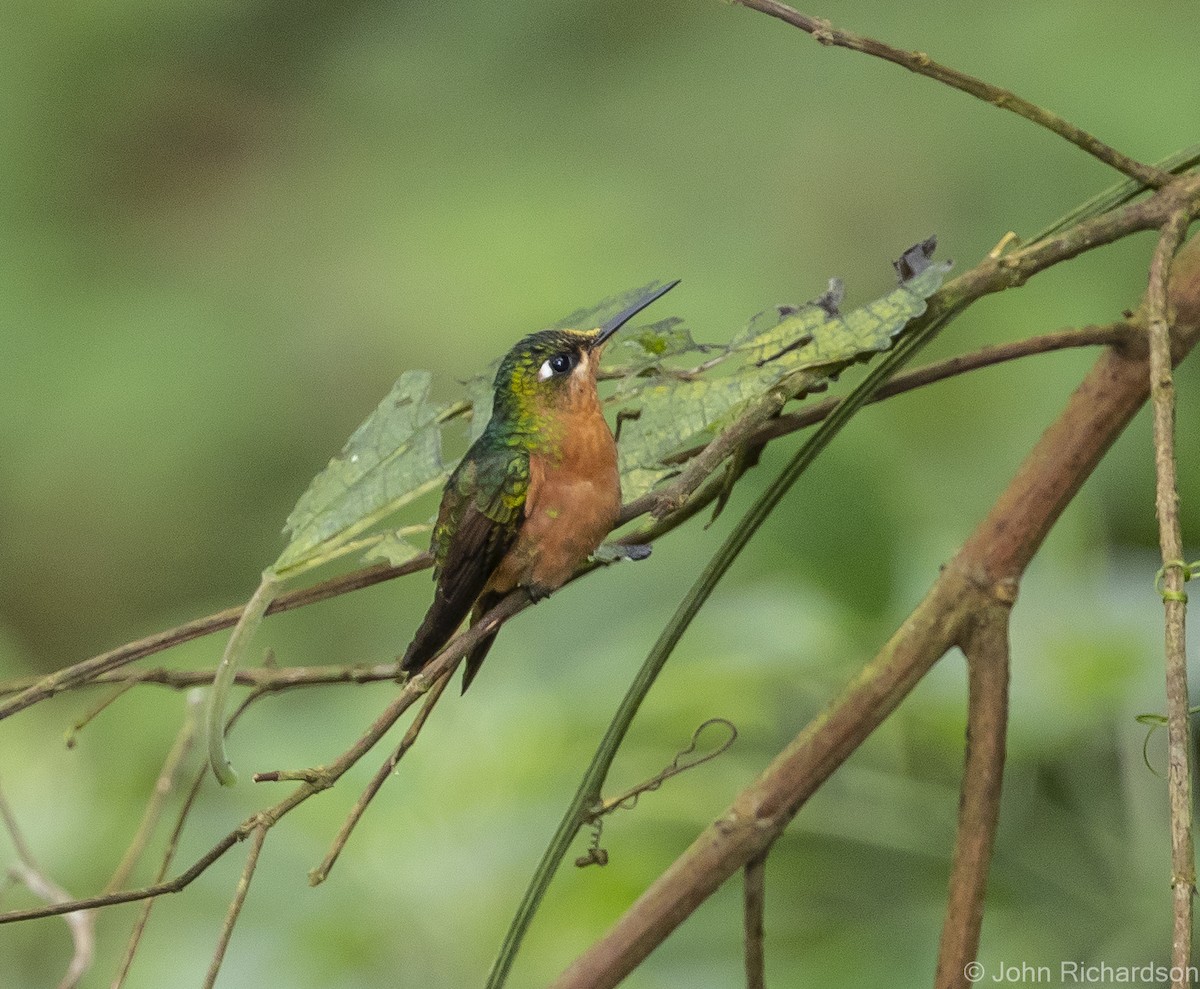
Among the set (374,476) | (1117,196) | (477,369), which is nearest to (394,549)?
(374,476)

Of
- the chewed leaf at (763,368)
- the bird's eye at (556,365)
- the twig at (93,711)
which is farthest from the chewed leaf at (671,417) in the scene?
the twig at (93,711)

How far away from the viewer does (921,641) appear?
3.01ft

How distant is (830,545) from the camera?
1.52 meters

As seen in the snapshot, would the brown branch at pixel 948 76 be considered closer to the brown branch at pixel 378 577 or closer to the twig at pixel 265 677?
the brown branch at pixel 378 577

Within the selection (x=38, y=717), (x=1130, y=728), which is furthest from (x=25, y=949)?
(x=1130, y=728)

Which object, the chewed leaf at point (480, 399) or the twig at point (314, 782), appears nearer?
the twig at point (314, 782)

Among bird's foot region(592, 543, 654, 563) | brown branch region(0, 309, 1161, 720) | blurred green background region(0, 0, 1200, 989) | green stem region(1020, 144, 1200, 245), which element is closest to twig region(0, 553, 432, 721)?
brown branch region(0, 309, 1161, 720)

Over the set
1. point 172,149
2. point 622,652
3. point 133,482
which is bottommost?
point 622,652

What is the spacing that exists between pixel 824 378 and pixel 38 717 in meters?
1.61

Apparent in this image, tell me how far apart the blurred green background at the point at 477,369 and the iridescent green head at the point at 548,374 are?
398mm

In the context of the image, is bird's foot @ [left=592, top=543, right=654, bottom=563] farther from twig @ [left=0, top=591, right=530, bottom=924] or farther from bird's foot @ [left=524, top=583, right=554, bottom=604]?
twig @ [left=0, top=591, right=530, bottom=924]

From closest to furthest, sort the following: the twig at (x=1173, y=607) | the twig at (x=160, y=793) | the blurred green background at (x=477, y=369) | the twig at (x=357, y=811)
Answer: the twig at (x=1173, y=607)
the twig at (x=357, y=811)
the twig at (x=160, y=793)
the blurred green background at (x=477, y=369)

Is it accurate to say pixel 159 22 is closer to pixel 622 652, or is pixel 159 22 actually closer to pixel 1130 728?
pixel 622 652

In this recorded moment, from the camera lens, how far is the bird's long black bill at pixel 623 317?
1083 millimetres
